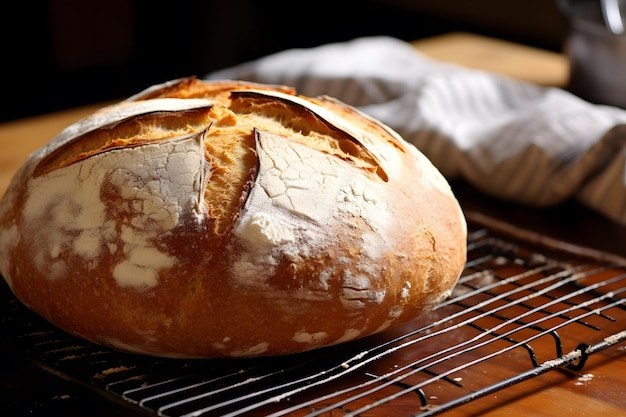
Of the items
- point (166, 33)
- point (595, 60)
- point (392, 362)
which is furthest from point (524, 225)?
point (166, 33)

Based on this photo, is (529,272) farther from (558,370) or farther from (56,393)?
(56,393)

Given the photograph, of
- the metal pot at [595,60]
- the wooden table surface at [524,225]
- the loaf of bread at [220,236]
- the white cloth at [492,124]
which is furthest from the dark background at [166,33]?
the loaf of bread at [220,236]

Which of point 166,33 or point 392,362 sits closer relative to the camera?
point 392,362

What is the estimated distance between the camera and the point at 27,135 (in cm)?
188

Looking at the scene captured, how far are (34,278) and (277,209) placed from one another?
30 cm

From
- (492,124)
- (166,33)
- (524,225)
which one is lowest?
(166,33)

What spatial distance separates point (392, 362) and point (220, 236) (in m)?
0.27

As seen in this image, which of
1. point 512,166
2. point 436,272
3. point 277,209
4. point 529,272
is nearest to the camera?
point 277,209

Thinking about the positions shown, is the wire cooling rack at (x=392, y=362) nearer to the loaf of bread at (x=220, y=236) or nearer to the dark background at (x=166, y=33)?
the loaf of bread at (x=220, y=236)

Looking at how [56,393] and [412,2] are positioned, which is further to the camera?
[412,2]

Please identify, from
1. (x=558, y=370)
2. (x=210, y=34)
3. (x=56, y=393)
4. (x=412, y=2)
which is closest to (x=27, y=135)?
(x=56, y=393)

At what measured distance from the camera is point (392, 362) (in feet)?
3.55

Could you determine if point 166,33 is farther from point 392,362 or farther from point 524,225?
point 392,362

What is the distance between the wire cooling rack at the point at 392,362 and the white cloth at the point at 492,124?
1.10ft
